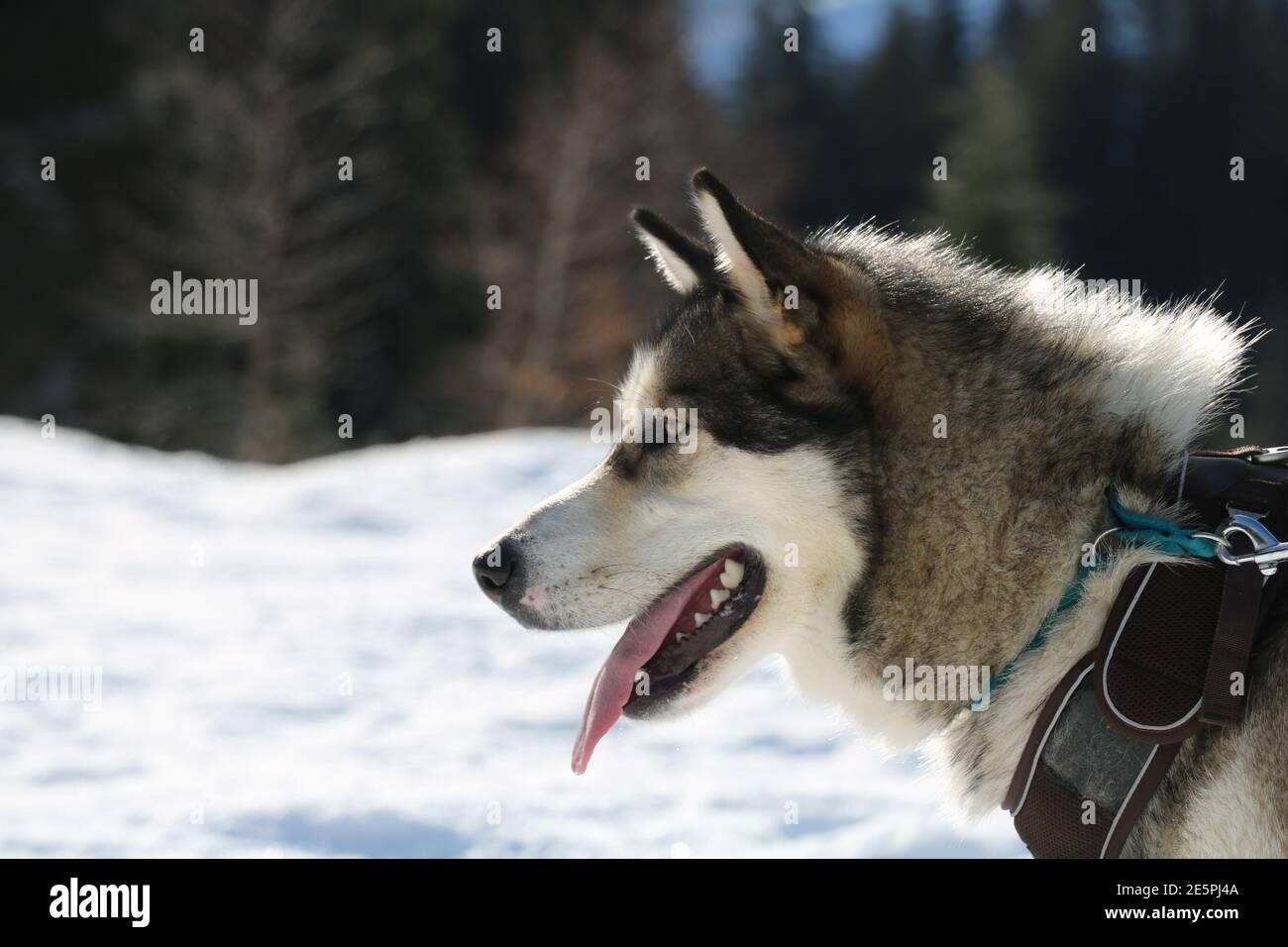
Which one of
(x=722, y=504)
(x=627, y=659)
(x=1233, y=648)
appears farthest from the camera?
(x=627, y=659)

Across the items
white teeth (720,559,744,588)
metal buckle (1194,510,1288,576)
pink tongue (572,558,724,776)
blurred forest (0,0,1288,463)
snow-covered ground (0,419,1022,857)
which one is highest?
blurred forest (0,0,1288,463)

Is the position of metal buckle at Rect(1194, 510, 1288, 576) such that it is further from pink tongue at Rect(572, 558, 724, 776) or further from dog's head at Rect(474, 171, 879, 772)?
pink tongue at Rect(572, 558, 724, 776)

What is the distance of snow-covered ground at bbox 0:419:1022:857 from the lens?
4.14m

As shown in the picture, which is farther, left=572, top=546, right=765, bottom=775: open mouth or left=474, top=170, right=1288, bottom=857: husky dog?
left=572, top=546, right=765, bottom=775: open mouth

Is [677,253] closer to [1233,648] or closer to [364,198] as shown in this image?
[1233,648]

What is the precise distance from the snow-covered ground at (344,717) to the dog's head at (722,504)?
355 mm

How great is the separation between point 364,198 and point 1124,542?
22890 millimetres

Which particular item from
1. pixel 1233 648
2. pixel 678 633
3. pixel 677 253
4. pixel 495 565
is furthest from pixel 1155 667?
pixel 677 253

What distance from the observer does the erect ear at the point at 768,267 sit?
2582 millimetres

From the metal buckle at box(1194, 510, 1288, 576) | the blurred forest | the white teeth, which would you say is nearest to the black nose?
the white teeth

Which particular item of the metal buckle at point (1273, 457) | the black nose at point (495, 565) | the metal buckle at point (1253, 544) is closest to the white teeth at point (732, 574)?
the black nose at point (495, 565)

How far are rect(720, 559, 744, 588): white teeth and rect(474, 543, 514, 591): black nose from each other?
0.51 meters

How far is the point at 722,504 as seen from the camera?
9.02 ft
